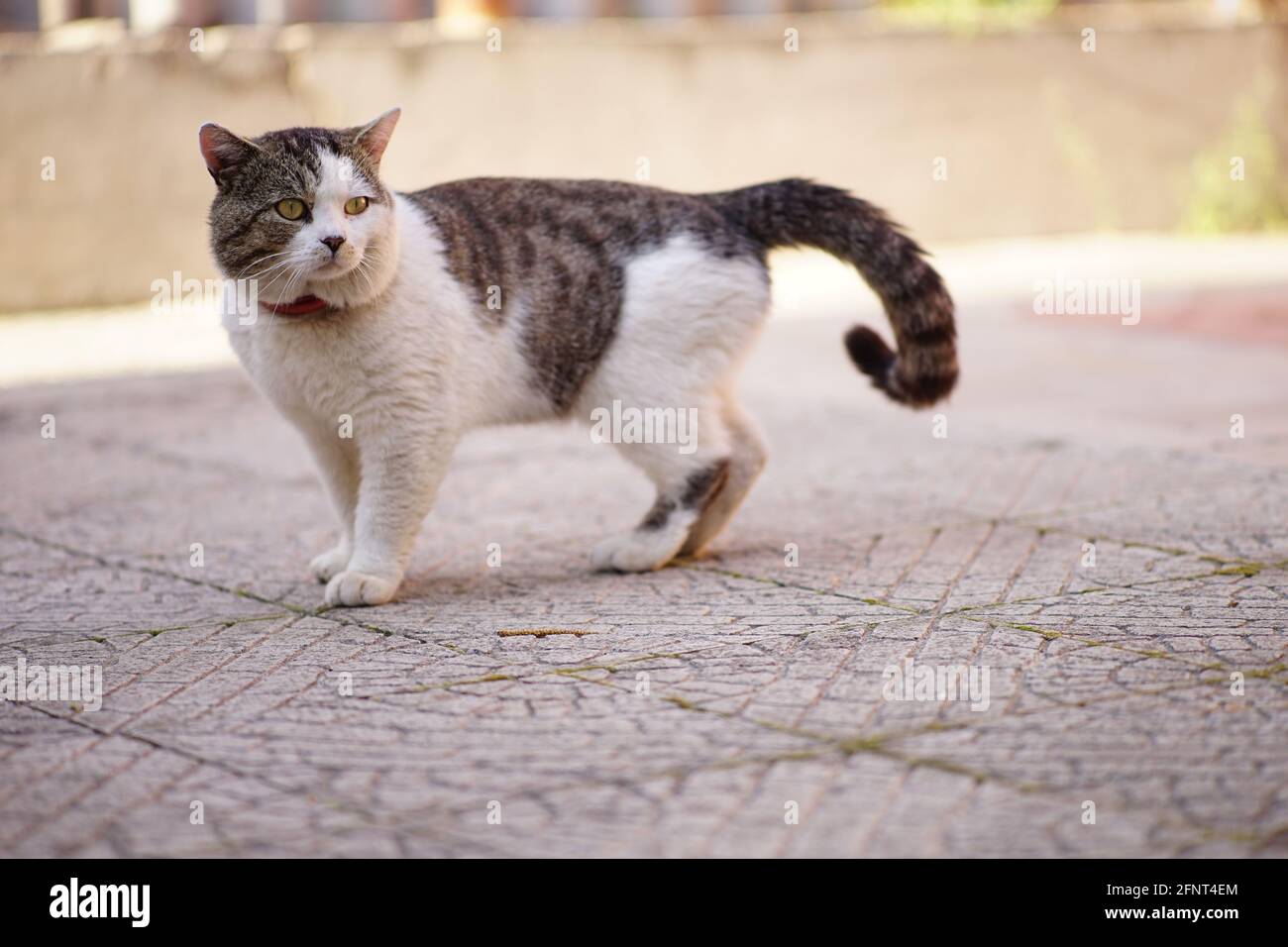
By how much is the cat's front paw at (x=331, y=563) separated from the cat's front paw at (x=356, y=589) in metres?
0.25

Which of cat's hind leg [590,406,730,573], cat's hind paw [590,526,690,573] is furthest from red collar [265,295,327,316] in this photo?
cat's hind paw [590,526,690,573]

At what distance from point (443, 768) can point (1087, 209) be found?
10.8 meters

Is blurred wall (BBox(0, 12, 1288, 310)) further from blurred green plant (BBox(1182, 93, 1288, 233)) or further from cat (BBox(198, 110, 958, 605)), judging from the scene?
cat (BBox(198, 110, 958, 605))

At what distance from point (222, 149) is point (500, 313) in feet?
2.81

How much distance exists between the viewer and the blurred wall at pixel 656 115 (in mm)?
9492

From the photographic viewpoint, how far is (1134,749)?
2783 mm

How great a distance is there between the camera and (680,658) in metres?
3.40

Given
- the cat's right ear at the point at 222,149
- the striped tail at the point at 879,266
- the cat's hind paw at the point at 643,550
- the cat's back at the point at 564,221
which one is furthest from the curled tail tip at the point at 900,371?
the cat's right ear at the point at 222,149

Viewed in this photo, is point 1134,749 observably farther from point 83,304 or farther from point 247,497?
point 83,304

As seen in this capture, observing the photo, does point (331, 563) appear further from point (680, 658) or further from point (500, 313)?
point (680, 658)

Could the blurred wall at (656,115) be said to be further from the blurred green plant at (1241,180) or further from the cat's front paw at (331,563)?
the cat's front paw at (331,563)

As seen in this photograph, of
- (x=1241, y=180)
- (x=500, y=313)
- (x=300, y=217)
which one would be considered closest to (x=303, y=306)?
(x=300, y=217)
